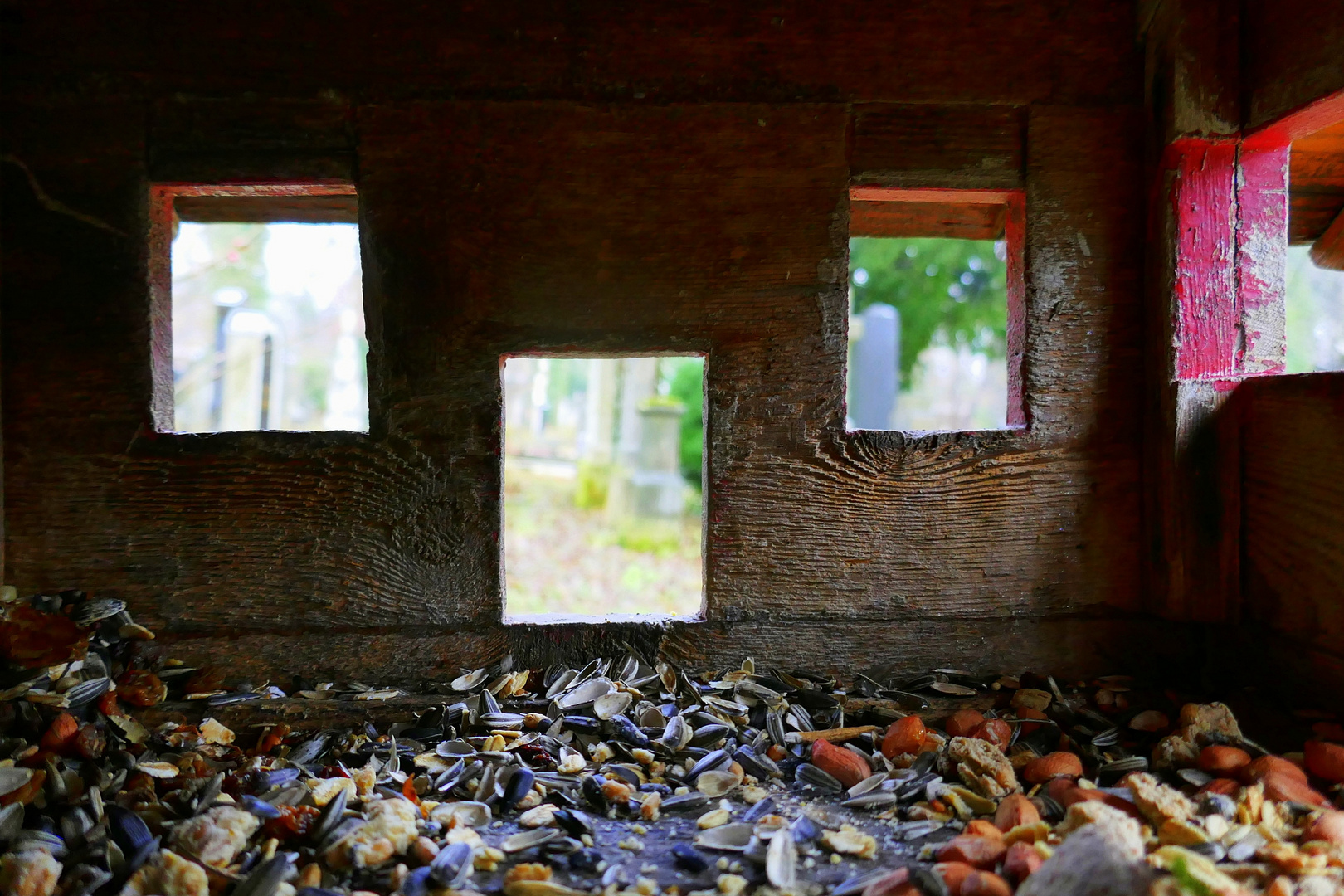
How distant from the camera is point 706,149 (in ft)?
7.25

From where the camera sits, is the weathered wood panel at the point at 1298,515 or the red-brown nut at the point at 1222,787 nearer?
the red-brown nut at the point at 1222,787

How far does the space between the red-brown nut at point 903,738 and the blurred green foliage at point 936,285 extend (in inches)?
325

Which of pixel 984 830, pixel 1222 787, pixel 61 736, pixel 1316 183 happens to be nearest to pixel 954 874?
pixel 984 830

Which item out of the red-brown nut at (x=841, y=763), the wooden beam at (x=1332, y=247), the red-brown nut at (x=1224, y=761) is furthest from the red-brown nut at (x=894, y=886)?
the wooden beam at (x=1332, y=247)

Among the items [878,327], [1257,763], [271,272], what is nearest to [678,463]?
[878,327]

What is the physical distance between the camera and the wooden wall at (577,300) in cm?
214

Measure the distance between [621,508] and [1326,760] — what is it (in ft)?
29.7

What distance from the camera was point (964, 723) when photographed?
2010 mm

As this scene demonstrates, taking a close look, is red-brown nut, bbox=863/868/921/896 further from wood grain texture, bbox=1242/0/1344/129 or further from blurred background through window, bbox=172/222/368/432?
blurred background through window, bbox=172/222/368/432

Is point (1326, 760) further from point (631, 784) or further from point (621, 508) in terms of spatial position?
point (621, 508)

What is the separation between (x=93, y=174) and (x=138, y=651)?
1.32 metres

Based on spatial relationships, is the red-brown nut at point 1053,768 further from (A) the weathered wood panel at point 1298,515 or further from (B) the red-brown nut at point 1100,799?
(A) the weathered wood panel at point 1298,515

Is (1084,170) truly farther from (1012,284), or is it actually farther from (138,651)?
(138,651)

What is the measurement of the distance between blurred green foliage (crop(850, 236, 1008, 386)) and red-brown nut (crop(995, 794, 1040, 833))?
853cm
